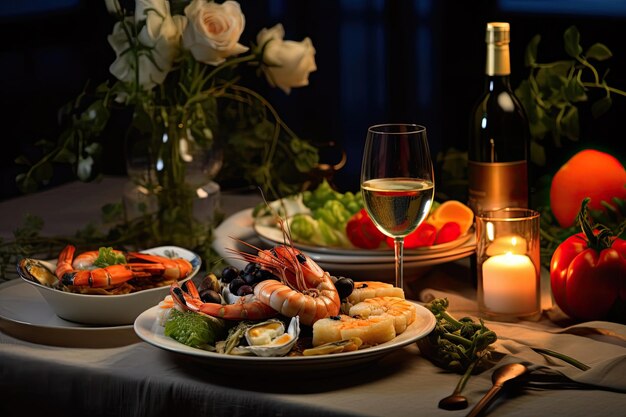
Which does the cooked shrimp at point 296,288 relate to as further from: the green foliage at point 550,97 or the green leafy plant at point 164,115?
the green foliage at point 550,97

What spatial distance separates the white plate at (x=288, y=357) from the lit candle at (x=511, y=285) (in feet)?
0.84

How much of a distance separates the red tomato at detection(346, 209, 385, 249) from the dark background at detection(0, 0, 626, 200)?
1.01 meters

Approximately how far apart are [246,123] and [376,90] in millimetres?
1000

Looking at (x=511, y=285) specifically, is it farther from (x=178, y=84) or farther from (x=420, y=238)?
(x=178, y=84)

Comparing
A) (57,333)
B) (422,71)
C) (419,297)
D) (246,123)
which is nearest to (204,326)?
(57,333)

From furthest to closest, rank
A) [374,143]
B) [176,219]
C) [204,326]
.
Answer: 1. [176,219]
2. [374,143]
3. [204,326]

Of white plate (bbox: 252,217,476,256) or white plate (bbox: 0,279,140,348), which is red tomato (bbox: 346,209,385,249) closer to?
white plate (bbox: 252,217,476,256)

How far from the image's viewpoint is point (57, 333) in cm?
124

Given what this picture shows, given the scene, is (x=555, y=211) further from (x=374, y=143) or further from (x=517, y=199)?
(x=374, y=143)

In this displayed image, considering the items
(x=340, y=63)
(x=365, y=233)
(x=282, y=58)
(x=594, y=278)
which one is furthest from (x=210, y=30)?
(x=340, y=63)

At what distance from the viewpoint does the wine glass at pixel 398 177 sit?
4.01 feet

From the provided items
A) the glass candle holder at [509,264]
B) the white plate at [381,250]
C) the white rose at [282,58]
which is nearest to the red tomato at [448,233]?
the white plate at [381,250]

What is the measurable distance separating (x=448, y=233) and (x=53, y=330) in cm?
64

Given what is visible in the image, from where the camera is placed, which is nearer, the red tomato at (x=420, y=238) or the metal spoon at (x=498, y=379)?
the metal spoon at (x=498, y=379)
